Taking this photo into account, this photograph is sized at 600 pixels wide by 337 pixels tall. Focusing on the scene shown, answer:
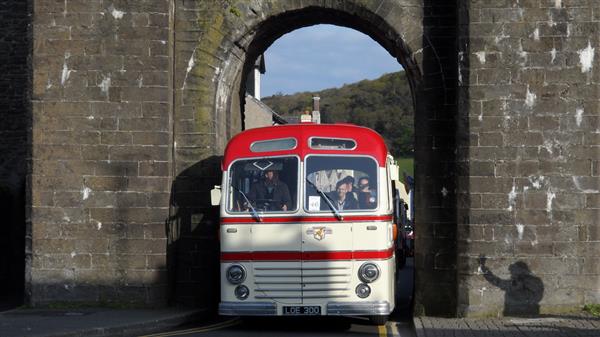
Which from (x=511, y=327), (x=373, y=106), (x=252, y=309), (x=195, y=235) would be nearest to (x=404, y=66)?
(x=195, y=235)

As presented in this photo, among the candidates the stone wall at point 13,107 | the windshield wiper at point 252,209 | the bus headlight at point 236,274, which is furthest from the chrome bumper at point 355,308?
the stone wall at point 13,107

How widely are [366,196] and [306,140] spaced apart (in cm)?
117

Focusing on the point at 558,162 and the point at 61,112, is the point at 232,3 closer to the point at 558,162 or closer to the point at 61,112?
the point at 61,112

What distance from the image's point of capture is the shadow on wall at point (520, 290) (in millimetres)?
15531

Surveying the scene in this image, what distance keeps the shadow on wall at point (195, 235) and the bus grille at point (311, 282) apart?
3565 millimetres

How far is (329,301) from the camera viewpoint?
45.3 ft

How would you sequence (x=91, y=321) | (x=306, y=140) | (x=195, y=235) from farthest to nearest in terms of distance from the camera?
(x=195, y=235)
(x=306, y=140)
(x=91, y=321)

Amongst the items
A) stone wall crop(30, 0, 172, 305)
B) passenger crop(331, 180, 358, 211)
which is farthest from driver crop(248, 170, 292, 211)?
stone wall crop(30, 0, 172, 305)

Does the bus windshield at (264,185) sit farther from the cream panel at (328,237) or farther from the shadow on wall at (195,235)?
the shadow on wall at (195,235)

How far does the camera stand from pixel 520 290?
614 inches

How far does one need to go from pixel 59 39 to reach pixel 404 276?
15.7 metres

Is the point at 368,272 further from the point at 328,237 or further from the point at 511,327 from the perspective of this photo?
the point at 511,327

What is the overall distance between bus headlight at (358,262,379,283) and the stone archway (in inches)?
113

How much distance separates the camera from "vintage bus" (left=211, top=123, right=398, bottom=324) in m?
13.8
